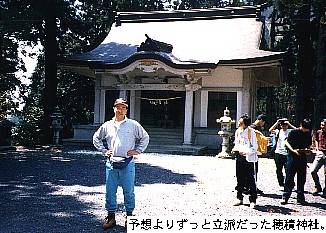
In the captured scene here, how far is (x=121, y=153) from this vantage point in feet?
16.2

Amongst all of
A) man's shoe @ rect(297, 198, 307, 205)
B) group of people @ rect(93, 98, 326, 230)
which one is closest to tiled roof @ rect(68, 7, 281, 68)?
group of people @ rect(93, 98, 326, 230)

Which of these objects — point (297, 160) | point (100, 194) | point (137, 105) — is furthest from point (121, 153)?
point (137, 105)

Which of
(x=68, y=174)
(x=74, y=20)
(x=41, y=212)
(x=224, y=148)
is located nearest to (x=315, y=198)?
(x=41, y=212)

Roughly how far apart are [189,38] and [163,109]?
4.05 m

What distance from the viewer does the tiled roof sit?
16.1 metres

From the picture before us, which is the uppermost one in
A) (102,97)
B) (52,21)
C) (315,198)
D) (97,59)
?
(52,21)

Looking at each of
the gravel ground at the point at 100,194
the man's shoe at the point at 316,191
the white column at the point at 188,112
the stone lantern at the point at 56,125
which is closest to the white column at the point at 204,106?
the white column at the point at 188,112

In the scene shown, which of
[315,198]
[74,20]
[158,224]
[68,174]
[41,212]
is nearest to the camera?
[158,224]

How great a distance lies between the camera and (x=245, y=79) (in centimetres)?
1670

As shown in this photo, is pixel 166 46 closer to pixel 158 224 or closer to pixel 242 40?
pixel 242 40

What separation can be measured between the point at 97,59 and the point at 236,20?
8.13 meters

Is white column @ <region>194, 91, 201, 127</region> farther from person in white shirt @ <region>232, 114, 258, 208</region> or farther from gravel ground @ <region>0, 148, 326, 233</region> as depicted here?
person in white shirt @ <region>232, 114, 258, 208</region>

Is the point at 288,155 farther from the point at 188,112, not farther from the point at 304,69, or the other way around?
the point at 304,69

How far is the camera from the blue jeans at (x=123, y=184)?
498 centimetres
